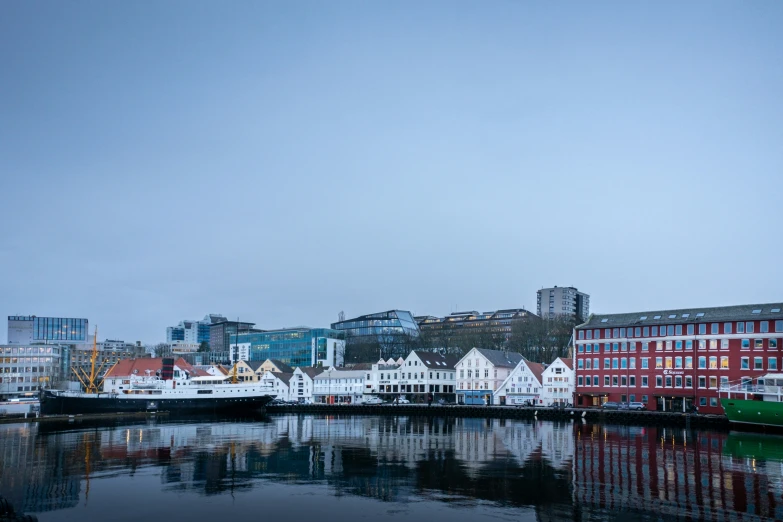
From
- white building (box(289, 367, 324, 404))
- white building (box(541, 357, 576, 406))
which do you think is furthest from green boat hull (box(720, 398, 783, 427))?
white building (box(289, 367, 324, 404))

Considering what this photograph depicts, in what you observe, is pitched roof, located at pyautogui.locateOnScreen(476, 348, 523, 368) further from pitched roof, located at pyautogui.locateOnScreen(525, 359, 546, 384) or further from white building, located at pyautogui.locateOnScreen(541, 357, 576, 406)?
white building, located at pyautogui.locateOnScreen(541, 357, 576, 406)

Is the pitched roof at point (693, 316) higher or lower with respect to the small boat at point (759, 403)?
higher

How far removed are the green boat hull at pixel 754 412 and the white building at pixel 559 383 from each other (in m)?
28.5

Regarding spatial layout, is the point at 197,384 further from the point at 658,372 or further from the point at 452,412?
the point at 658,372

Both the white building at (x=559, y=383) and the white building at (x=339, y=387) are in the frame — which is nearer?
the white building at (x=559, y=383)

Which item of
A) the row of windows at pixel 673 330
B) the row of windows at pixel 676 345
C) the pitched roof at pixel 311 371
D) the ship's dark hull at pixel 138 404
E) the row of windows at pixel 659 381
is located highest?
the row of windows at pixel 673 330

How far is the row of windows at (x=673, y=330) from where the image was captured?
74438mm

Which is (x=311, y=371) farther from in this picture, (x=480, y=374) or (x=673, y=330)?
(x=673, y=330)

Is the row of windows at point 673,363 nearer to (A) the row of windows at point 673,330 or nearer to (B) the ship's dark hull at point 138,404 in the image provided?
(A) the row of windows at point 673,330

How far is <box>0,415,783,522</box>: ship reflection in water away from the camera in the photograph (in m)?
27.1

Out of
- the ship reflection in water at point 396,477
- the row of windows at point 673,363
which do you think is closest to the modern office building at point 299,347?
the row of windows at point 673,363

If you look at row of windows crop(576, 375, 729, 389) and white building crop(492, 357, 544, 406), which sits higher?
row of windows crop(576, 375, 729, 389)

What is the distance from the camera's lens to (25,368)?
165 meters

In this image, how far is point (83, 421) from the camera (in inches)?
3292
